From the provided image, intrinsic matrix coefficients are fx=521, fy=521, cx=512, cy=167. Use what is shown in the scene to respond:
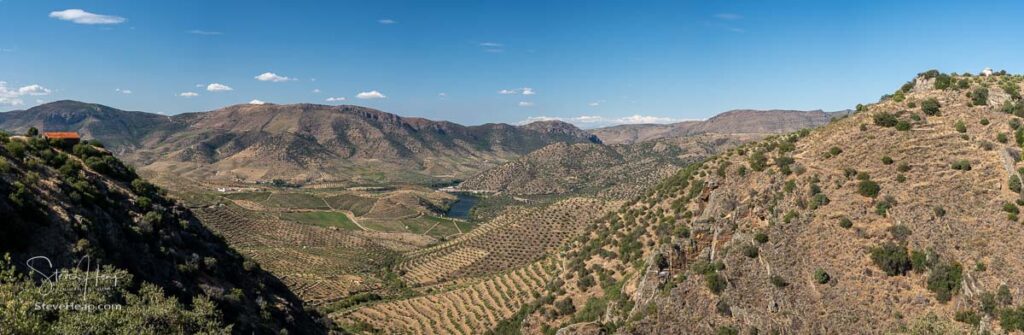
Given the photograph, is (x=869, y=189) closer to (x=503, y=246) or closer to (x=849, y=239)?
(x=849, y=239)

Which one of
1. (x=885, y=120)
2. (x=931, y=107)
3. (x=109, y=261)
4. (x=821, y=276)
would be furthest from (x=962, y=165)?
(x=109, y=261)

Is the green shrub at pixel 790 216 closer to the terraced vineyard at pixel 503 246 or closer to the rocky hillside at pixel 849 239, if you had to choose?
the rocky hillside at pixel 849 239

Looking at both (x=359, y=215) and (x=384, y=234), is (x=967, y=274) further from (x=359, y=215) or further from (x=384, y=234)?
(x=359, y=215)

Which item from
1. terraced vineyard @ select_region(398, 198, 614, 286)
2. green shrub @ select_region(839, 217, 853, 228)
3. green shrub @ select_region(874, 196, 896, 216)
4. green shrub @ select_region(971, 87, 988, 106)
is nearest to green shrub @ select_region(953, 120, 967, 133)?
green shrub @ select_region(971, 87, 988, 106)

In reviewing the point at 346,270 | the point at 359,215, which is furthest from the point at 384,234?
the point at 346,270

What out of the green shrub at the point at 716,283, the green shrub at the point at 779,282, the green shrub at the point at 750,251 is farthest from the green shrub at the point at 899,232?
the green shrub at the point at 716,283

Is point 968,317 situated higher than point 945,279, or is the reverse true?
point 945,279
